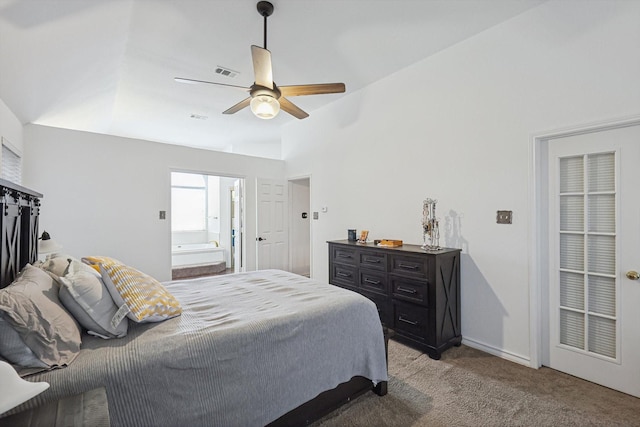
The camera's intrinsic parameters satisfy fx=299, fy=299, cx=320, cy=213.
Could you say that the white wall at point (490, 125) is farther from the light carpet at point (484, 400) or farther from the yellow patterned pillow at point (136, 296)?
the yellow patterned pillow at point (136, 296)

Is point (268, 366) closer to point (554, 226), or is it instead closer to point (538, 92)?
point (554, 226)

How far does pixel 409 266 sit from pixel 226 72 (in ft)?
9.96

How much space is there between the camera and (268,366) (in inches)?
62.1

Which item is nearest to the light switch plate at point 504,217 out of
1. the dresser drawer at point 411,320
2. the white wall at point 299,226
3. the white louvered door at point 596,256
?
the white louvered door at point 596,256

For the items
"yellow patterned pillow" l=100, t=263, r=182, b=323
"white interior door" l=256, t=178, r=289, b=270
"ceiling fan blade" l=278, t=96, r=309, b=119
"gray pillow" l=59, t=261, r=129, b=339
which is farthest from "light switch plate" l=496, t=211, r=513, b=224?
"white interior door" l=256, t=178, r=289, b=270

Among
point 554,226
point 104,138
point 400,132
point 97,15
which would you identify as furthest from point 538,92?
point 104,138

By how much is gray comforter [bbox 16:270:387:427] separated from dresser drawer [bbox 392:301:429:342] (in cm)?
88

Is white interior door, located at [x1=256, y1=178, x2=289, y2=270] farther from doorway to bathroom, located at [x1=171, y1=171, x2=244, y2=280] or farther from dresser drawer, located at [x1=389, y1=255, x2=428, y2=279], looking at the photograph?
dresser drawer, located at [x1=389, y1=255, x2=428, y2=279]

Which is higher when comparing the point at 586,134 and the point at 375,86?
the point at 375,86

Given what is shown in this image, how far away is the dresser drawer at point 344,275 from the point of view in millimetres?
3512

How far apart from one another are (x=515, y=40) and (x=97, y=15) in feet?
11.4

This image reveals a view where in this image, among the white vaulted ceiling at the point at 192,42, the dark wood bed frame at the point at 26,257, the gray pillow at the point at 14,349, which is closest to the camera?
the gray pillow at the point at 14,349

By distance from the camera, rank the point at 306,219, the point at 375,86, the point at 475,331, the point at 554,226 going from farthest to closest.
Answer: the point at 306,219, the point at 375,86, the point at 475,331, the point at 554,226

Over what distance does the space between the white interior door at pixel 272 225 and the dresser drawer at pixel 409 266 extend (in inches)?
113
